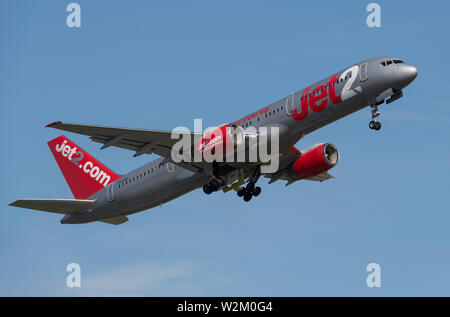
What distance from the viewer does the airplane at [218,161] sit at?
137 ft

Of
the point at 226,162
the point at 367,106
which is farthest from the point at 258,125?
the point at 367,106

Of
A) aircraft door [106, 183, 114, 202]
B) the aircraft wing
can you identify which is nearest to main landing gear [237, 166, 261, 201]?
the aircraft wing

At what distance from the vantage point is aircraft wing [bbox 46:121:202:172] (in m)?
42.4

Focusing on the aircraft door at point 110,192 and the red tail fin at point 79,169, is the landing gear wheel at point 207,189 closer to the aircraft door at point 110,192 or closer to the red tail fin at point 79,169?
the aircraft door at point 110,192

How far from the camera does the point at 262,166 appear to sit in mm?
48188

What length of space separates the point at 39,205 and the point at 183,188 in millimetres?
9004

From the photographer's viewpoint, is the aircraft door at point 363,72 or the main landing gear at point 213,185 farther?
the main landing gear at point 213,185

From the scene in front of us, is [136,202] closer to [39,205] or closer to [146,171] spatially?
[146,171]

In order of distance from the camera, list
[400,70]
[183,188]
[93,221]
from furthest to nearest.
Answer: [93,221] → [183,188] → [400,70]

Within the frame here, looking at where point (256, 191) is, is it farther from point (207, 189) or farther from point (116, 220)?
point (116, 220)

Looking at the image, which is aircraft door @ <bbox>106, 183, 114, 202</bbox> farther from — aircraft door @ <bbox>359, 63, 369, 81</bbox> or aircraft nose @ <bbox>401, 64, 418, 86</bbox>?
aircraft nose @ <bbox>401, 64, 418, 86</bbox>

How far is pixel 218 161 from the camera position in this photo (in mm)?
45031

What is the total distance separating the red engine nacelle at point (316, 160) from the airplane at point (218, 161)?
6 cm

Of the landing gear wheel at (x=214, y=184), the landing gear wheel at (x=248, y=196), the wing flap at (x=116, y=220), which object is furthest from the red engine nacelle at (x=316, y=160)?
the wing flap at (x=116, y=220)
